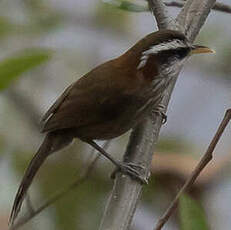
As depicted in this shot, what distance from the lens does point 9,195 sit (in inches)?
141

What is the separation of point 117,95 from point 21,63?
1074 millimetres

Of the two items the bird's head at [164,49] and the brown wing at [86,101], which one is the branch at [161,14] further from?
the brown wing at [86,101]

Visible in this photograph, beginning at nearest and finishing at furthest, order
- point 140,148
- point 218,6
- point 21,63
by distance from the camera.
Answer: point 21,63, point 140,148, point 218,6

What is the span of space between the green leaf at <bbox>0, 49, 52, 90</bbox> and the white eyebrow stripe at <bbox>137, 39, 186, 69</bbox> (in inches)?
36.9

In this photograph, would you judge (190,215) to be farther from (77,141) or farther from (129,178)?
(77,141)

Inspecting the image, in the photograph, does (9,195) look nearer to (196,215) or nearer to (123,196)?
(123,196)

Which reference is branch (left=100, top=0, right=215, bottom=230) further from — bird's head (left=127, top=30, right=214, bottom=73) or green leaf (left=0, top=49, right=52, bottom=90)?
green leaf (left=0, top=49, right=52, bottom=90)

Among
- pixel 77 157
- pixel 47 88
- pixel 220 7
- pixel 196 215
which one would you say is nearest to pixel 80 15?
pixel 47 88

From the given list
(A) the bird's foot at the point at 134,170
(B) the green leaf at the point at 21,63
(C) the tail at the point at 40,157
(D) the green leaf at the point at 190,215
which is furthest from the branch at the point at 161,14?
(D) the green leaf at the point at 190,215

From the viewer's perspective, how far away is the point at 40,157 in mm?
2682

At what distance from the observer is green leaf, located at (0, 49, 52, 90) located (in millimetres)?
1843

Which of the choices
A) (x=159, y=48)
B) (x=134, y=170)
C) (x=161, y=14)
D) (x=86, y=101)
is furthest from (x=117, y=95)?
(x=134, y=170)

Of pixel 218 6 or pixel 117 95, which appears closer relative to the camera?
pixel 117 95

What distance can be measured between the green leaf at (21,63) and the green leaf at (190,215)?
18.2 inches
